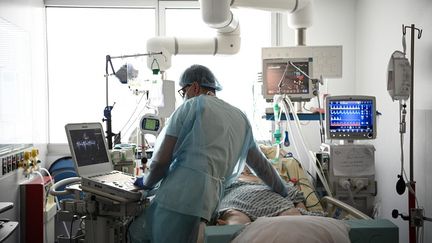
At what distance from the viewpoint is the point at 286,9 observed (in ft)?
10.6

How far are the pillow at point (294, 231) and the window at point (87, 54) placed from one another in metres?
3.06

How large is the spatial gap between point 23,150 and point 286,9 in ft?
7.92

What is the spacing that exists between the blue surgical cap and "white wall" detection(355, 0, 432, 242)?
1.47 m

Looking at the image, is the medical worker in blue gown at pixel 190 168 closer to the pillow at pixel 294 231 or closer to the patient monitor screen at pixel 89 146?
the patient monitor screen at pixel 89 146

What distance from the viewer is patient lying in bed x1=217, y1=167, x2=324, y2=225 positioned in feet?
7.25

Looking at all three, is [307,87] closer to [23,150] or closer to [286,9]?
[286,9]

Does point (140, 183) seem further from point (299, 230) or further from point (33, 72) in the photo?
point (33, 72)

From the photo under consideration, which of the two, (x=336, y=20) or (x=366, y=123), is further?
(x=336, y=20)

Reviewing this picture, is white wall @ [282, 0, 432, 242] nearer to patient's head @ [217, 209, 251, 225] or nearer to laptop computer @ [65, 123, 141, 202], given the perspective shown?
patient's head @ [217, 209, 251, 225]

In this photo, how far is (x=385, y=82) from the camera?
11.0ft

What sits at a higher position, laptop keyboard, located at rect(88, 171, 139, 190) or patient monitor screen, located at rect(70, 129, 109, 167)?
patient monitor screen, located at rect(70, 129, 109, 167)

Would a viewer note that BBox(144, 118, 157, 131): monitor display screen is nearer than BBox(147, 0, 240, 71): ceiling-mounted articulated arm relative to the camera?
Yes

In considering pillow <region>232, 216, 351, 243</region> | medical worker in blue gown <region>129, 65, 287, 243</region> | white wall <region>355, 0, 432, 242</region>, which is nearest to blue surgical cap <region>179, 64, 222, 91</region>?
medical worker in blue gown <region>129, 65, 287, 243</region>

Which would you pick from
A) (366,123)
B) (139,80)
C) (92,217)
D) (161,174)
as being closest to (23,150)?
(139,80)
